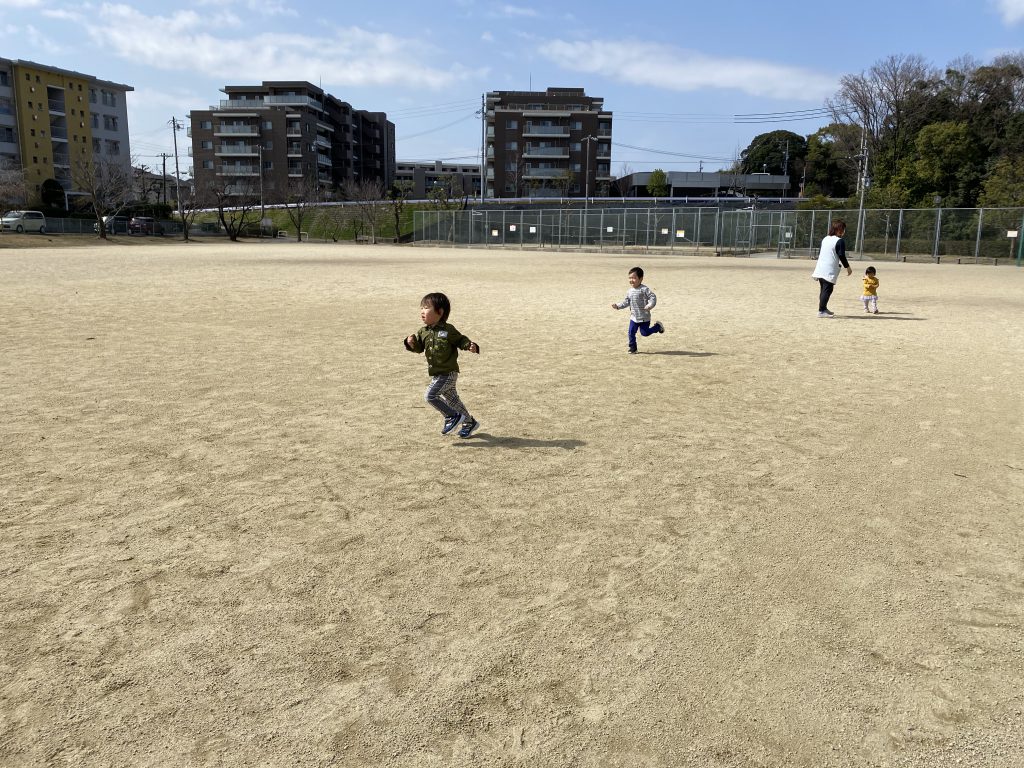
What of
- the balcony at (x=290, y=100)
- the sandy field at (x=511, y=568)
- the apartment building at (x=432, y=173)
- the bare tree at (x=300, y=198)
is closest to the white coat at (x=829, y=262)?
the sandy field at (x=511, y=568)

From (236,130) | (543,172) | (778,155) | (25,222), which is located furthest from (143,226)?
(778,155)

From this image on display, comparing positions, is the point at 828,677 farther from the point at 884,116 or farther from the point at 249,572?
the point at 884,116

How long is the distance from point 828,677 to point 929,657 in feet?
1.49

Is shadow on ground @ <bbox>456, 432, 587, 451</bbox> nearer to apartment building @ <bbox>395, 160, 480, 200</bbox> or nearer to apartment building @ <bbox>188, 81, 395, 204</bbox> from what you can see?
apartment building @ <bbox>188, 81, 395, 204</bbox>

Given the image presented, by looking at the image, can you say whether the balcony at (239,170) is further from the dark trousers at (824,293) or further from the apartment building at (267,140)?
the dark trousers at (824,293)

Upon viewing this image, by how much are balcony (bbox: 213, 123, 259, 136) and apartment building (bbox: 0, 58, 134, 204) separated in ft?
32.1

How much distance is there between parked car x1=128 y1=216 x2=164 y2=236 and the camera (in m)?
57.6

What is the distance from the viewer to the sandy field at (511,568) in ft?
7.75

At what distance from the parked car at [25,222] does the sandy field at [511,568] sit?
4923cm

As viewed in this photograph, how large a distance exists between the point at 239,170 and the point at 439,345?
91385mm

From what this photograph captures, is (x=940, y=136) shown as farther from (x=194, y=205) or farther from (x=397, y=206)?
(x=194, y=205)

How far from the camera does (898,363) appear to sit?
8.61 meters

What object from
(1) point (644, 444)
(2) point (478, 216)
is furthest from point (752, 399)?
(2) point (478, 216)

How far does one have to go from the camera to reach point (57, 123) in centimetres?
7206
